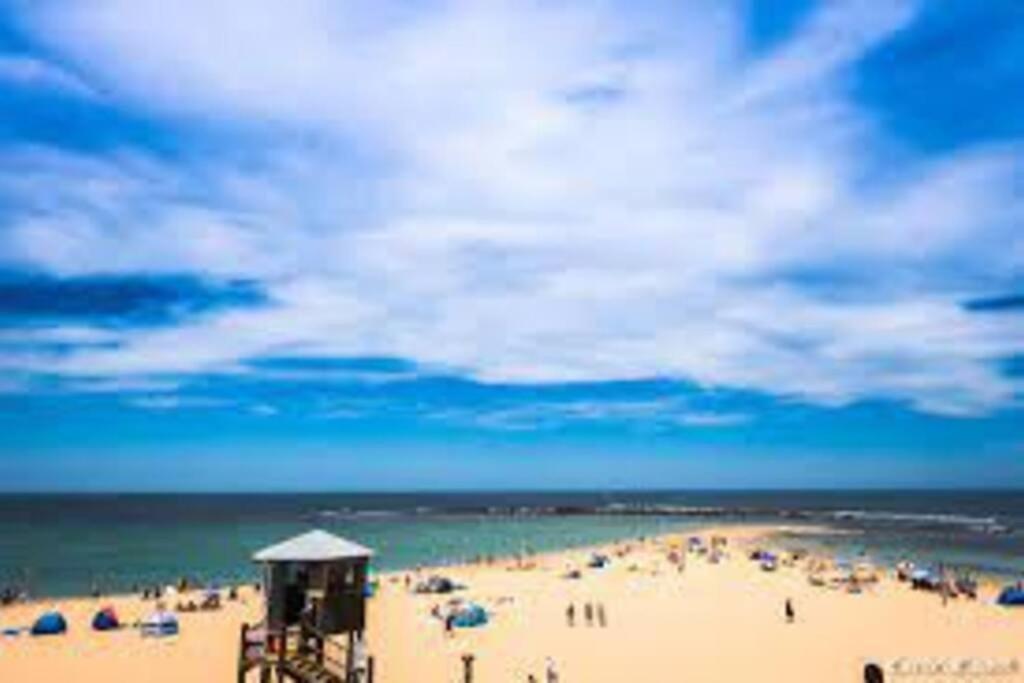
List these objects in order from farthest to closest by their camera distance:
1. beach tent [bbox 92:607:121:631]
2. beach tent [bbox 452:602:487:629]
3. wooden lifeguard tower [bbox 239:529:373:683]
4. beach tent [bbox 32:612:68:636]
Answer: beach tent [bbox 92:607:121:631]
beach tent [bbox 452:602:487:629]
beach tent [bbox 32:612:68:636]
wooden lifeguard tower [bbox 239:529:373:683]

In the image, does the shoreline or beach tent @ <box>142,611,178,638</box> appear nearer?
beach tent @ <box>142,611,178,638</box>

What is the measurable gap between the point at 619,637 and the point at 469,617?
590 cm

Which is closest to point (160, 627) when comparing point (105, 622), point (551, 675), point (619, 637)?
point (105, 622)

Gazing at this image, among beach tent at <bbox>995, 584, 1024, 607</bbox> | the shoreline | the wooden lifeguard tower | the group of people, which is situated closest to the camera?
the wooden lifeguard tower

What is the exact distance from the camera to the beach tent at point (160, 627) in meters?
36.3

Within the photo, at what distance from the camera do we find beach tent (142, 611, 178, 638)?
119ft

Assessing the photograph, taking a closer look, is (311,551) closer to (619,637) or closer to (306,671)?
(306,671)

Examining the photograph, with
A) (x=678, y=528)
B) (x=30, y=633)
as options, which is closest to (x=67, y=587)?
(x=30, y=633)

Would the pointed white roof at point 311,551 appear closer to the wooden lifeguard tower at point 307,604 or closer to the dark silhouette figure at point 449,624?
the wooden lifeguard tower at point 307,604

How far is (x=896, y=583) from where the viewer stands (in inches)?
2000

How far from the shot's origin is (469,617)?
124ft

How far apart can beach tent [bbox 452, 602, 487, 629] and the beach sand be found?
55cm

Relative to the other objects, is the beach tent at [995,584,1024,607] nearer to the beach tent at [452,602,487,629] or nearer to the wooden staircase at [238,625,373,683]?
the beach tent at [452,602,487,629]

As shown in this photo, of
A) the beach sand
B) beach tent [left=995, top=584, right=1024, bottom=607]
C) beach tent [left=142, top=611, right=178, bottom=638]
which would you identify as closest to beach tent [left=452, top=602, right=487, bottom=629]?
the beach sand
